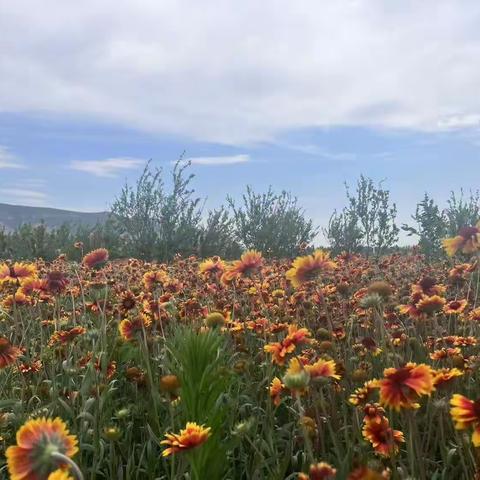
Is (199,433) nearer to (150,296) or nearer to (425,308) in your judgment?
(425,308)

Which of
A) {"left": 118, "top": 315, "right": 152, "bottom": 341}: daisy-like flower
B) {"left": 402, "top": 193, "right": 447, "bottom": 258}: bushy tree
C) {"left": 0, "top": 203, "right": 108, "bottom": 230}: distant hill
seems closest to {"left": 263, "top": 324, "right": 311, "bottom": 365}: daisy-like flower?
{"left": 118, "top": 315, "right": 152, "bottom": 341}: daisy-like flower

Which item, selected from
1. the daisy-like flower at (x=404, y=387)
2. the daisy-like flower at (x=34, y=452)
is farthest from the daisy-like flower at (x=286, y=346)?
the daisy-like flower at (x=34, y=452)

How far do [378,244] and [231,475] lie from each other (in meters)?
13.3

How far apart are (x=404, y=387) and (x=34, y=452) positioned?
879mm

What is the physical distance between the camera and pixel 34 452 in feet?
4.42

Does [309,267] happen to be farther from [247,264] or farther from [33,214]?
[33,214]

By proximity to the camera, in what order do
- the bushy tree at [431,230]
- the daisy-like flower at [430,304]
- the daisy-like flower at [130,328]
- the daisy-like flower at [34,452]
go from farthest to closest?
1. the bushy tree at [431,230]
2. the daisy-like flower at [130,328]
3. the daisy-like flower at [430,304]
4. the daisy-like flower at [34,452]

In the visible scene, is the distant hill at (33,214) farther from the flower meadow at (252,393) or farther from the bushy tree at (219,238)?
the flower meadow at (252,393)

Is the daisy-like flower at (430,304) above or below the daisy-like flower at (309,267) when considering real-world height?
below

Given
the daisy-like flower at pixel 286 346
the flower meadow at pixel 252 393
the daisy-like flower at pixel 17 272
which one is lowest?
the flower meadow at pixel 252 393

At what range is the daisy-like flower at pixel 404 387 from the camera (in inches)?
62.9

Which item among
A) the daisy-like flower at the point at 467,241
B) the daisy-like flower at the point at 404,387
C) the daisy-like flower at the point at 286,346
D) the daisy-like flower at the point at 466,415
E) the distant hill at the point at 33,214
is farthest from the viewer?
the distant hill at the point at 33,214

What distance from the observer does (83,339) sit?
3.69 metres

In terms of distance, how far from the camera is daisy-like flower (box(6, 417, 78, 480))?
4.37ft
